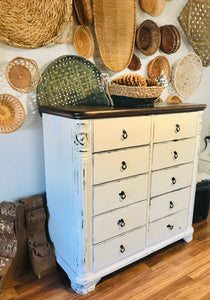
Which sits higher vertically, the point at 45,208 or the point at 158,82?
the point at 158,82

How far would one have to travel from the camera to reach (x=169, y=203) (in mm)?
1716

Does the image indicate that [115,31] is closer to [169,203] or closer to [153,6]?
[153,6]

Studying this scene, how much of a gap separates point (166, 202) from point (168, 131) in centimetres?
49

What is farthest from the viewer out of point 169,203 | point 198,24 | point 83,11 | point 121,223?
point 198,24

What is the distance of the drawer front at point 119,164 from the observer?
1.31 metres

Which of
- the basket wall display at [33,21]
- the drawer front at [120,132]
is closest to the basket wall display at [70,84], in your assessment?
the basket wall display at [33,21]

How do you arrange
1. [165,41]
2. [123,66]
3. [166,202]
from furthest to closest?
[165,41] < [123,66] < [166,202]

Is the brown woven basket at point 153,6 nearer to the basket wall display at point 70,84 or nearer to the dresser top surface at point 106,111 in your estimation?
the basket wall display at point 70,84

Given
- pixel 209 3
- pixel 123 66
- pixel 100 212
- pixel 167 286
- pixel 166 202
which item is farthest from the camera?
pixel 209 3

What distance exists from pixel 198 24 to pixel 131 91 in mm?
1300

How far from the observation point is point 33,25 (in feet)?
4.81

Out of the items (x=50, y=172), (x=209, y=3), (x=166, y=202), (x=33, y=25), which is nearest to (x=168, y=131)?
(x=166, y=202)

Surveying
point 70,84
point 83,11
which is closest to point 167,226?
point 70,84

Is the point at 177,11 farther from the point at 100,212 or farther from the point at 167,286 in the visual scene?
the point at 167,286
